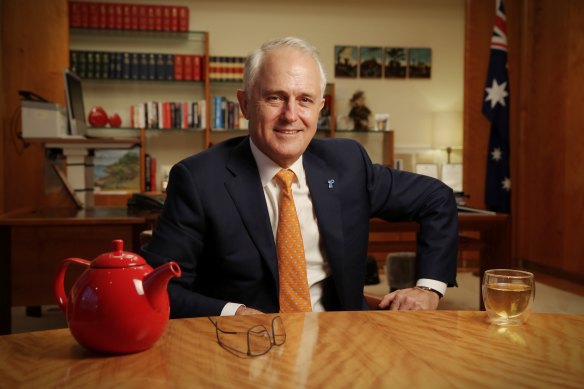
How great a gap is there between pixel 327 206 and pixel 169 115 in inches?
162

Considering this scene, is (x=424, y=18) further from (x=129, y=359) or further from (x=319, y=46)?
(x=129, y=359)

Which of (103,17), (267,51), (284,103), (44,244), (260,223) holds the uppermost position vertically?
(103,17)

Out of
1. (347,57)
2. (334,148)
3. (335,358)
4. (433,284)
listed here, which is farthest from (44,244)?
(347,57)

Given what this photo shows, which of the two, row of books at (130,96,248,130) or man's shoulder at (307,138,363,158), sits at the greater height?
row of books at (130,96,248,130)

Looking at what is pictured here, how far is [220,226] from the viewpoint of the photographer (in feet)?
4.61

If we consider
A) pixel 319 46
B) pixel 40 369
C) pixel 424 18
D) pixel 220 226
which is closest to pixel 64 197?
pixel 220 226

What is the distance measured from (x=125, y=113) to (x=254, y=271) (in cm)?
446

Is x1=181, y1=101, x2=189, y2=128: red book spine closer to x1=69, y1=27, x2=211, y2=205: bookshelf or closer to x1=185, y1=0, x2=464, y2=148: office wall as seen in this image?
x1=69, y1=27, x2=211, y2=205: bookshelf

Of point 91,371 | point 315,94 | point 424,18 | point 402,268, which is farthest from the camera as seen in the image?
point 424,18

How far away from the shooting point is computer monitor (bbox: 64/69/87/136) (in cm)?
335

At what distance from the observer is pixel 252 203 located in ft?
4.78

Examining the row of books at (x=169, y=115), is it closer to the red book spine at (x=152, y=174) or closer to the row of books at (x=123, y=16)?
the red book spine at (x=152, y=174)

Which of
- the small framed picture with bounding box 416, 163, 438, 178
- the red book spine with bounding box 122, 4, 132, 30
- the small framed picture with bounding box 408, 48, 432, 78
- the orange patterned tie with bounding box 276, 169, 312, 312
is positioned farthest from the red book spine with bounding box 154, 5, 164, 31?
the orange patterned tie with bounding box 276, 169, 312, 312

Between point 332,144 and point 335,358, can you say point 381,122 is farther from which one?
point 335,358
